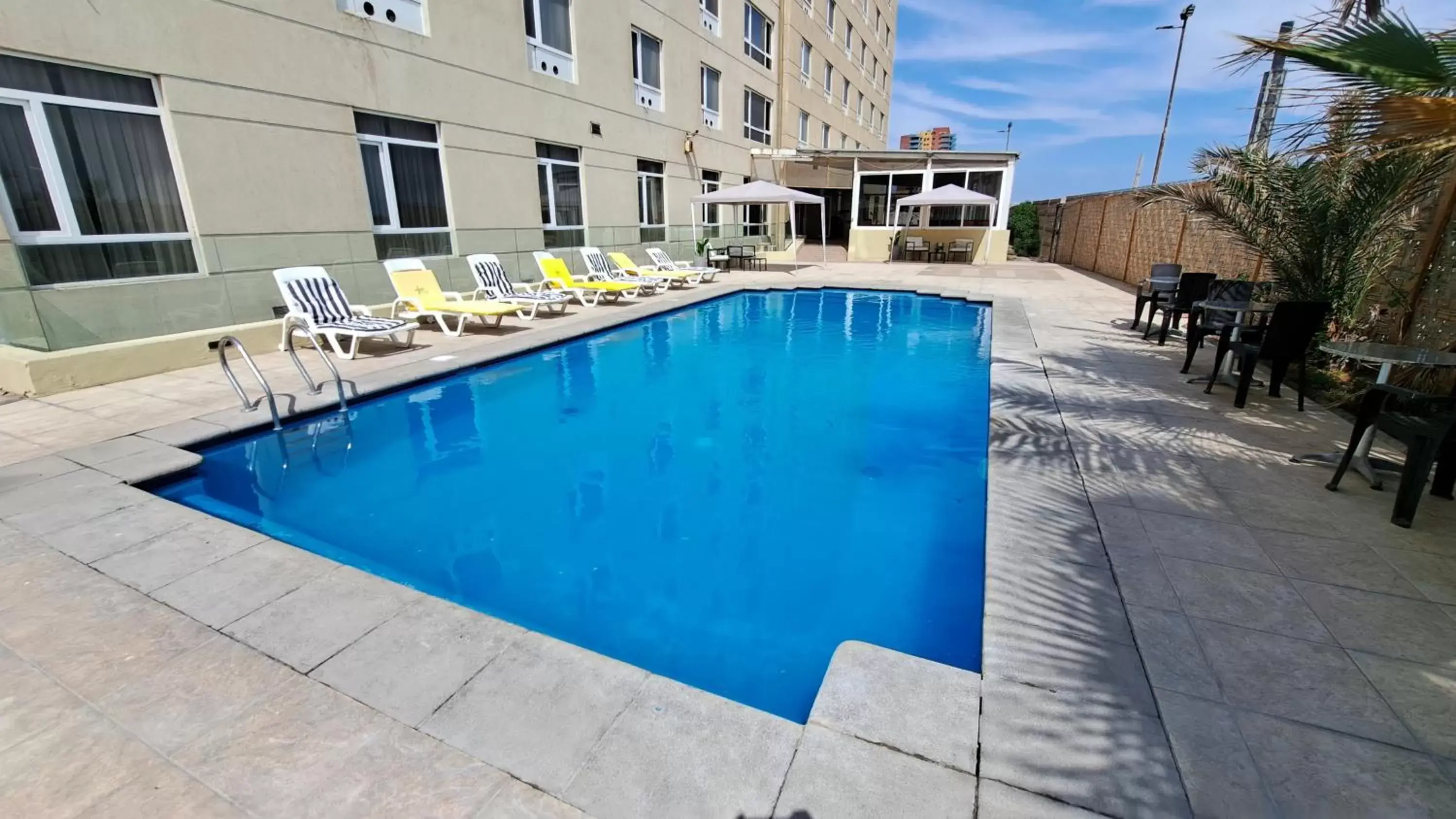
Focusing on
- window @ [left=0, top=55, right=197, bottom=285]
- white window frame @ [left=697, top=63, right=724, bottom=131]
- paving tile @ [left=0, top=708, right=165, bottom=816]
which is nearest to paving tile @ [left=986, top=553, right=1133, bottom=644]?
paving tile @ [left=0, top=708, right=165, bottom=816]

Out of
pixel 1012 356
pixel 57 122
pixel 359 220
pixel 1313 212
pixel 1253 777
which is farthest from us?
pixel 359 220

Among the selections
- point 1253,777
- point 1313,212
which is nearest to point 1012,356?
point 1313,212

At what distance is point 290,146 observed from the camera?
295 inches

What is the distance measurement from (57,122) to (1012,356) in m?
10.2

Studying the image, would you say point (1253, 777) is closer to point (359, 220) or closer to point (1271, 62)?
point (1271, 62)

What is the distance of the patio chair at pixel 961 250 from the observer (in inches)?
806

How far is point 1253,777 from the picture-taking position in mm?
1808

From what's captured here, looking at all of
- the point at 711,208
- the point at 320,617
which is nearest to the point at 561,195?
the point at 711,208

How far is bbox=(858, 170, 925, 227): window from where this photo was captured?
24.6 m

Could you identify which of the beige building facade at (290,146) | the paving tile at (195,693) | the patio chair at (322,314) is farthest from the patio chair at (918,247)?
the paving tile at (195,693)

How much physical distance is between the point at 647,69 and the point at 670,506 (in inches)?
547

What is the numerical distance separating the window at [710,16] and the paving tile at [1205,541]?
17576 millimetres

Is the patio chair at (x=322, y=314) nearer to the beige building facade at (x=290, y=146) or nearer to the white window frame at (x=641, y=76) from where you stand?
the beige building facade at (x=290, y=146)

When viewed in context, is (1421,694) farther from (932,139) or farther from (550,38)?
(932,139)
